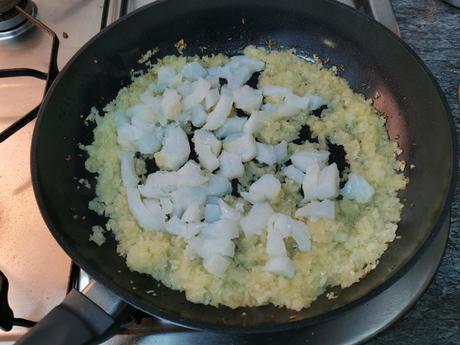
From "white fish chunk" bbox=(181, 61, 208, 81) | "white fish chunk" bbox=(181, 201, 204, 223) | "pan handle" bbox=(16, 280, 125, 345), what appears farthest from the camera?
"white fish chunk" bbox=(181, 61, 208, 81)

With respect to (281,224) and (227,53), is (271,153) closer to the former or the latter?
(281,224)

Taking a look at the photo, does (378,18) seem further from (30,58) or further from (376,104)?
(30,58)

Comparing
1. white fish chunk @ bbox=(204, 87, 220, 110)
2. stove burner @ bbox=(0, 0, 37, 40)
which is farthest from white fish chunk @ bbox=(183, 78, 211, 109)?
stove burner @ bbox=(0, 0, 37, 40)

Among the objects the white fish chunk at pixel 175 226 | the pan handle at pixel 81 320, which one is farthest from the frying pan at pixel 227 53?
the white fish chunk at pixel 175 226

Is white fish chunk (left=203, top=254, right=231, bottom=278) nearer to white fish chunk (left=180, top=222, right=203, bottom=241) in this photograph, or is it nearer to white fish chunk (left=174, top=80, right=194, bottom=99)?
white fish chunk (left=180, top=222, right=203, bottom=241)

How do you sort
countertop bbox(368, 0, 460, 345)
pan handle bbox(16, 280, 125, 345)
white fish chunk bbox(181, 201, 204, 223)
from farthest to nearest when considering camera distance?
white fish chunk bbox(181, 201, 204, 223) < countertop bbox(368, 0, 460, 345) < pan handle bbox(16, 280, 125, 345)

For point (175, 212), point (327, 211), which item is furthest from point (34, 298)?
point (327, 211)
